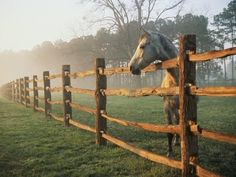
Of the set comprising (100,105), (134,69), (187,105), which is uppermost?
(134,69)

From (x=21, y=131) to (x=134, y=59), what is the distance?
4900 mm

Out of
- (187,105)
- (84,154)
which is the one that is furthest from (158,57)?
(84,154)

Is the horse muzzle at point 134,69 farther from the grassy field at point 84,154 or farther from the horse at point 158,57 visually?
the grassy field at point 84,154

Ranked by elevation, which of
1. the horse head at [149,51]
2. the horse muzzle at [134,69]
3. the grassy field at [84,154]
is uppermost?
the horse head at [149,51]

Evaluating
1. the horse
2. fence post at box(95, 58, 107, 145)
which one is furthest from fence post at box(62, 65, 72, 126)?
the horse

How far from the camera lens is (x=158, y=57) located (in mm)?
5824

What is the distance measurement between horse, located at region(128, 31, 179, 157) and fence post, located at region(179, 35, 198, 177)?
1.35 m

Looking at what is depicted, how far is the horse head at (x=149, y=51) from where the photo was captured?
18.0 feet

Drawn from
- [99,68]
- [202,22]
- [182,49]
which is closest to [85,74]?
[99,68]

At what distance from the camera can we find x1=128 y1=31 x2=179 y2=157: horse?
5.51 meters

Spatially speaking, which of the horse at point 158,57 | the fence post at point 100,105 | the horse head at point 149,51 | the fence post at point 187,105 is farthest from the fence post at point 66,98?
the fence post at point 187,105

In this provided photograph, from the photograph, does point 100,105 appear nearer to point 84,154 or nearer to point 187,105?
point 84,154

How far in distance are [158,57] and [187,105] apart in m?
1.82

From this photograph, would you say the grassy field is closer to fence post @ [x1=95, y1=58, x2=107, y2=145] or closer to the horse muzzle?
fence post @ [x1=95, y1=58, x2=107, y2=145]
